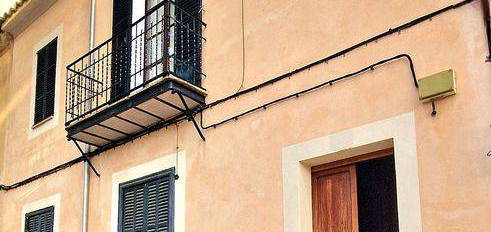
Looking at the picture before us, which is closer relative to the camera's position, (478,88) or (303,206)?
(478,88)

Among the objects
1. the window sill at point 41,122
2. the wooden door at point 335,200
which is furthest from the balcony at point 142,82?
the wooden door at point 335,200

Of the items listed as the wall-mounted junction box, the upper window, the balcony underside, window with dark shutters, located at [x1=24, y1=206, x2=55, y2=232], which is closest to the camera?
the wall-mounted junction box

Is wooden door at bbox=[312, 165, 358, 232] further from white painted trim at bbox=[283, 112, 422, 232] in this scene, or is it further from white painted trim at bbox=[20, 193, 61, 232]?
white painted trim at bbox=[20, 193, 61, 232]

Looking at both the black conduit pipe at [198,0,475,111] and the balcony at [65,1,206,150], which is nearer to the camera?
the black conduit pipe at [198,0,475,111]

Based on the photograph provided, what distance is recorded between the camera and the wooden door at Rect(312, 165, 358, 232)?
6.75 metres

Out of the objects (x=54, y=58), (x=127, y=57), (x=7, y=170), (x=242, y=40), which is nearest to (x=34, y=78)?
(x=54, y=58)

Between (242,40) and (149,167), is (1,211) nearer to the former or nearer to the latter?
(149,167)

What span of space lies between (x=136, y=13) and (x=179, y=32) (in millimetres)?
1515

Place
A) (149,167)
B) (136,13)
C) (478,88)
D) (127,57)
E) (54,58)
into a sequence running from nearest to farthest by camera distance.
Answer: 1. (478,88)
2. (149,167)
3. (127,57)
4. (136,13)
5. (54,58)

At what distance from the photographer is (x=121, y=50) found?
10219mm

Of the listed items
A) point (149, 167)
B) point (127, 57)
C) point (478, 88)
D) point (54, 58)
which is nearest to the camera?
point (478, 88)

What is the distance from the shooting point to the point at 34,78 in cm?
1291

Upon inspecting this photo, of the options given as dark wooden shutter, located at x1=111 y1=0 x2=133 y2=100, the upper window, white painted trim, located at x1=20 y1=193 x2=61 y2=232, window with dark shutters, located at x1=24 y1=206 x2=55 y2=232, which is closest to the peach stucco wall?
white painted trim, located at x1=20 y1=193 x2=61 y2=232

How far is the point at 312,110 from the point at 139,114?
9.53 ft
